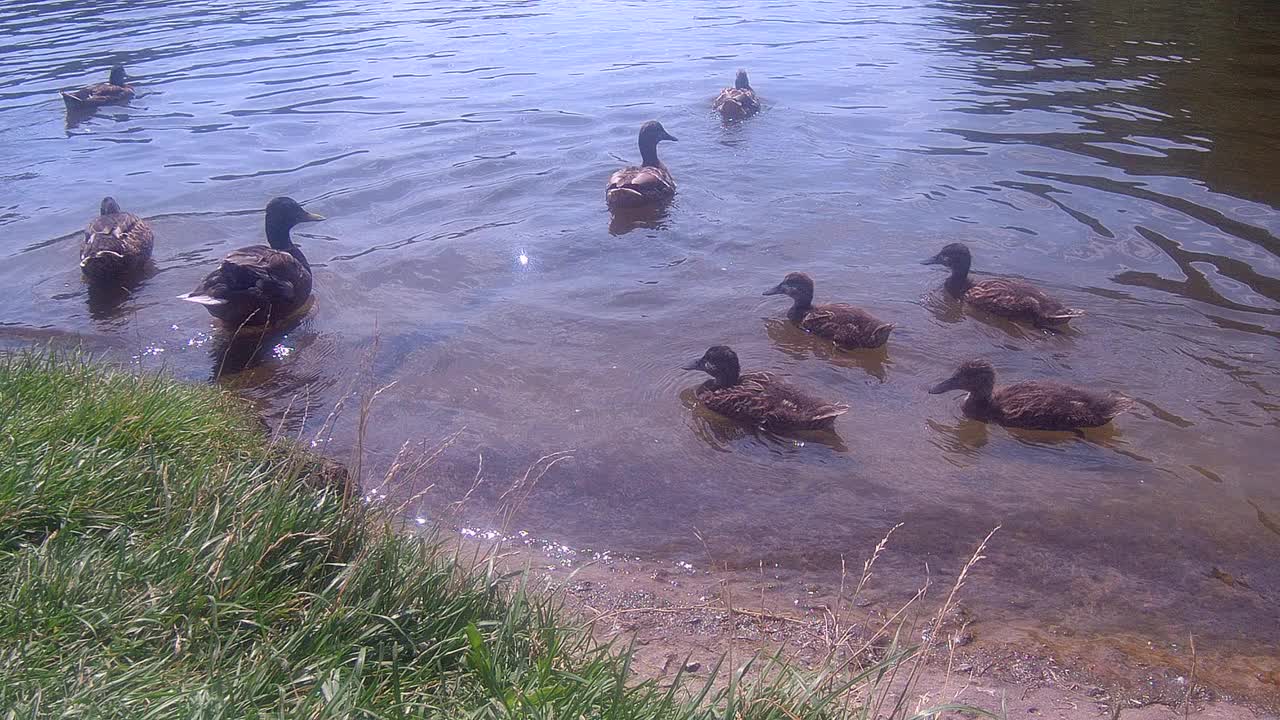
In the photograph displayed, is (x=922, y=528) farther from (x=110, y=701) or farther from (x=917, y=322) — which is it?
(x=110, y=701)

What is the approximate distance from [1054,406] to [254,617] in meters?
5.10

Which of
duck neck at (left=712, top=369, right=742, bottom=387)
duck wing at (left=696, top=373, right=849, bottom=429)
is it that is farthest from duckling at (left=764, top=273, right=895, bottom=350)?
duck neck at (left=712, top=369, right=742, bottom=387)

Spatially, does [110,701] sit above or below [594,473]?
above

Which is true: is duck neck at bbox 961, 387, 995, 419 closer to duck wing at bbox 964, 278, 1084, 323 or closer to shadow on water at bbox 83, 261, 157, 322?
duck wing at bbox 964, 278, 1084, 323

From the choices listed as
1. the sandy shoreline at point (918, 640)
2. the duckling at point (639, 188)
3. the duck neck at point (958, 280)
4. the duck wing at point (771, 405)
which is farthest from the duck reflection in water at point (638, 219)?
the sandy shoreline at point (918, 640)

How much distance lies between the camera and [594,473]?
568cm

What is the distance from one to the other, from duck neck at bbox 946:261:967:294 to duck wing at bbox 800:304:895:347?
0.99 metres

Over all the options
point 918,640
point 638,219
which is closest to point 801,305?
point 638,219

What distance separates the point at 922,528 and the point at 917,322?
306 centimetres

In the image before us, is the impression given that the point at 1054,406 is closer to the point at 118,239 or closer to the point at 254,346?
the point at 254,346

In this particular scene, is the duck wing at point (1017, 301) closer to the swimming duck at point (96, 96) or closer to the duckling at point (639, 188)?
the duckling at point (639, 188)

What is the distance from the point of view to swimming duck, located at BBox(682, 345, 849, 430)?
6.17 meters

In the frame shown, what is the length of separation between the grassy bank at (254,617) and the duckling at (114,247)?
5.03 metres

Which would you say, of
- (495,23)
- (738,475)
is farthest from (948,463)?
(495,23)
